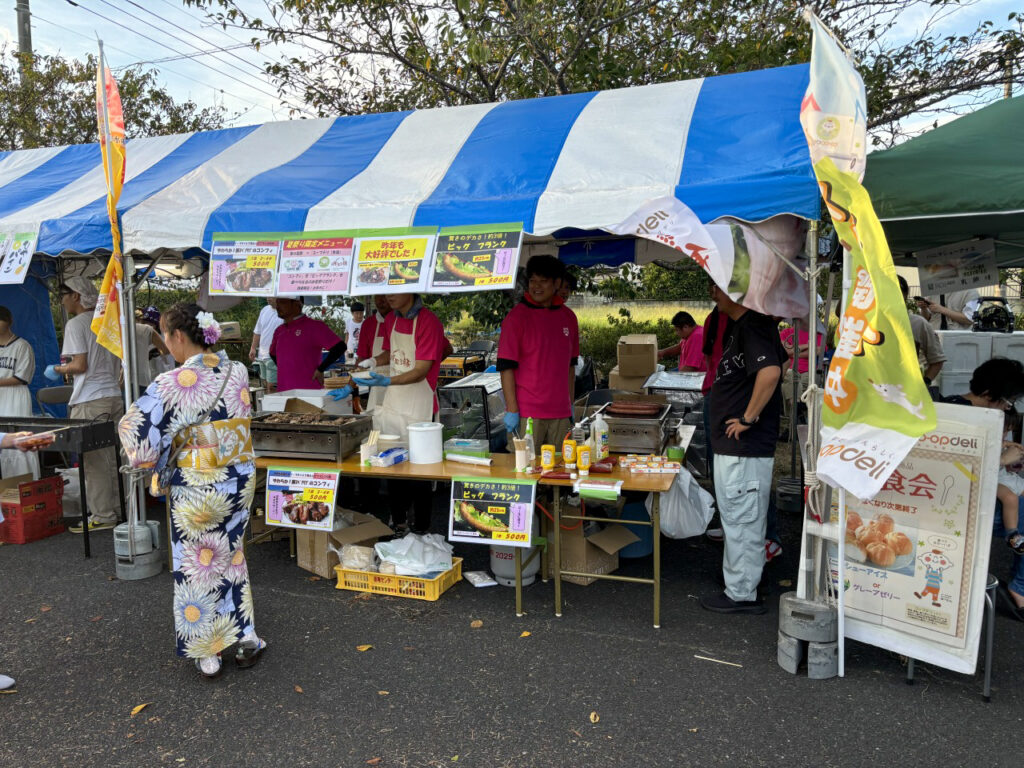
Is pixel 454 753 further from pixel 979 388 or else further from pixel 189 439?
pixel 979 388

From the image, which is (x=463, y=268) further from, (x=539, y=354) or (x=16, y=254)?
(x=16, y=254)

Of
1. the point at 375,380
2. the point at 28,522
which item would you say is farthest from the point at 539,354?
the point at 28,522

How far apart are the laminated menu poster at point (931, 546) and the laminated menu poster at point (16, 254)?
5.09m

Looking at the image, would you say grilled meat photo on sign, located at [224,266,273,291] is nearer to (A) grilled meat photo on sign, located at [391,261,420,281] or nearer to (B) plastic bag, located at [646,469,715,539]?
(A) grilled meat photo on sign, located at [391,261,420,281]

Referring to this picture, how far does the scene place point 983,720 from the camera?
2971mm

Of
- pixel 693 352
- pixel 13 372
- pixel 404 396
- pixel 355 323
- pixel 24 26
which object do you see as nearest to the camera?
pixel 404 396

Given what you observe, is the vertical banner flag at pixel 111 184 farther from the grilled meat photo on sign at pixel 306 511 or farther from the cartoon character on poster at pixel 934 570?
the cartoon character on poster at pixel 934 570

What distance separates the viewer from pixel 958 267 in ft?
16.6

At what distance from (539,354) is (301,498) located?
1724 mm

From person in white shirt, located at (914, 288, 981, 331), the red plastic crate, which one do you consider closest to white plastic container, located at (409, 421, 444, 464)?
the red plastic crate

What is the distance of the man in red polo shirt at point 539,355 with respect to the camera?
15.4ft

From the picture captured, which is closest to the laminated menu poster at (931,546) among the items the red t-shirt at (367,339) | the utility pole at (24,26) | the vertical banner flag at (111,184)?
the red t-shirt at (367,339)

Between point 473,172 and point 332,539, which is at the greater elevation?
point 473,172

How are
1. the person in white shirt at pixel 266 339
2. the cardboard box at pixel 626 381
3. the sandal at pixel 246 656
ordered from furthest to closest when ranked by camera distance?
the person in white shirt at pixel 266 339 → the cardboard box at pixel 626 381 → the sandal at pixel 246 656
